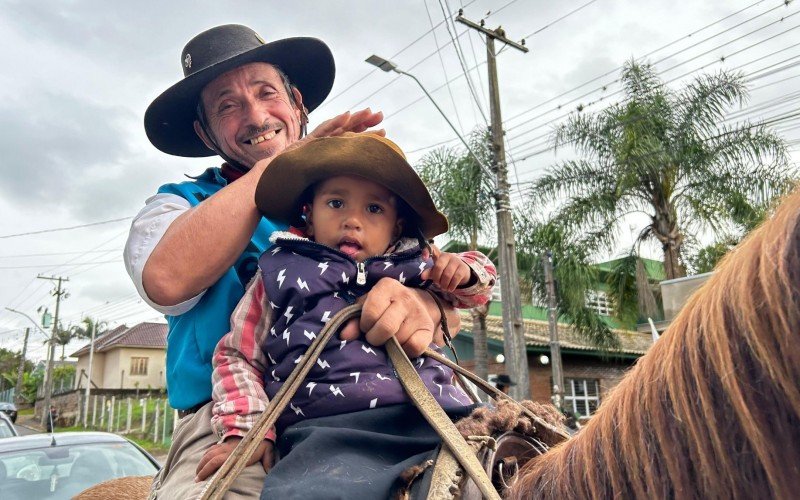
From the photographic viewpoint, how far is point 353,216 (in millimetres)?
1880

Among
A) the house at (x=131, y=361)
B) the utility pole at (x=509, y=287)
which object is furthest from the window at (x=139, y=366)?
the utility pole at (x=509, y=287)

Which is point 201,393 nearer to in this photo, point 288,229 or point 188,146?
point 288,229

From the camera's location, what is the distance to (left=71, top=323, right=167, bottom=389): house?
2233 inches

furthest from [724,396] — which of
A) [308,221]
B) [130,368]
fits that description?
[130,368]

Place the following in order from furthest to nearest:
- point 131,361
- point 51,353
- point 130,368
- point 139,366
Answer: point 139,366 < point 131,361 < point 130,368 < point 51,353

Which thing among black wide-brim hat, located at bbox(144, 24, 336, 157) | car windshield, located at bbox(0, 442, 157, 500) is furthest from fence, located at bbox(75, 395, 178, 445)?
black wide-brim hat, located at bbox(144, 24, 336, 157)

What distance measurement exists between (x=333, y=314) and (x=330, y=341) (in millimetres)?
77

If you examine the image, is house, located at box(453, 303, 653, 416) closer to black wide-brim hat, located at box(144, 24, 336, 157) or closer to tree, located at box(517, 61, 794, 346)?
tree, located at box(517, 61, 794, 346)

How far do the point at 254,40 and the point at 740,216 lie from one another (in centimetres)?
1505

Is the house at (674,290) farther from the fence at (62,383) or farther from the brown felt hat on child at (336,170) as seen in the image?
the fence at (62,383)

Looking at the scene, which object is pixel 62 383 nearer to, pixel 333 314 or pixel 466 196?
pixel 466 196

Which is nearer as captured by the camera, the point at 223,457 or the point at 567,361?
the point at 223,457

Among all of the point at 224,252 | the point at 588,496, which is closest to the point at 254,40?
the point at 224,252

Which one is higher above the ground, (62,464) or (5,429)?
(5,429)
